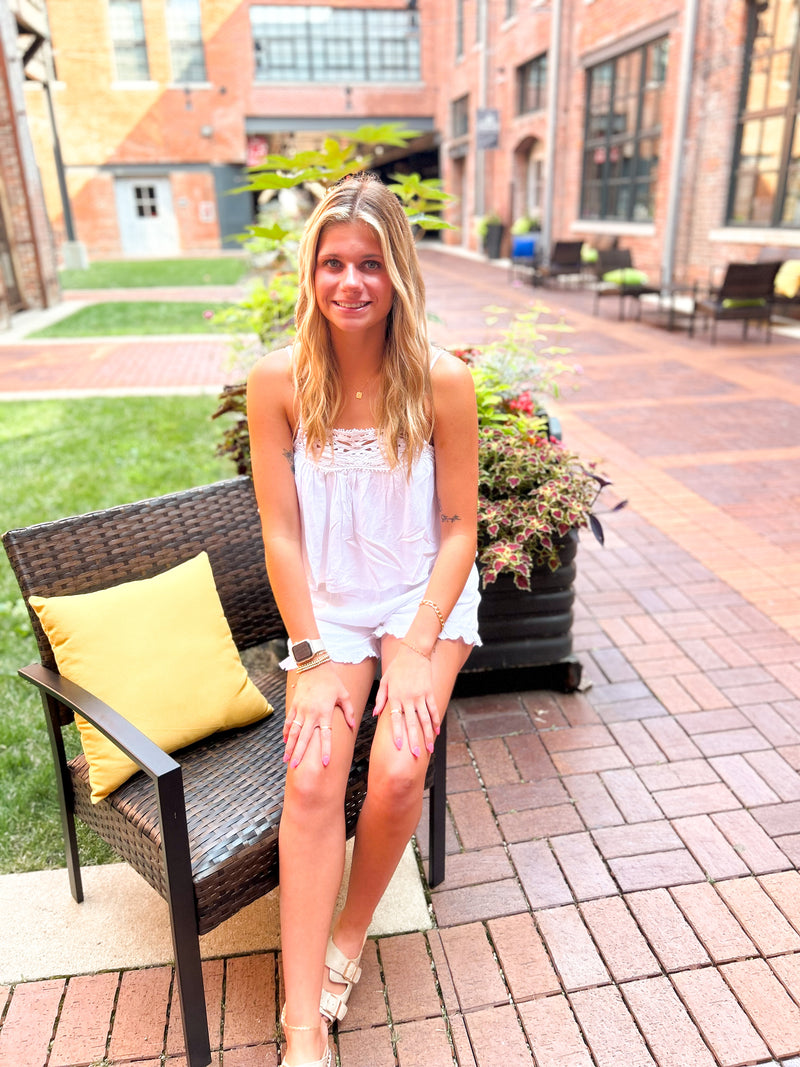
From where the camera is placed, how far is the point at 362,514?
195 cm

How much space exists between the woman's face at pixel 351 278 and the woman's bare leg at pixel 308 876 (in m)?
0.96

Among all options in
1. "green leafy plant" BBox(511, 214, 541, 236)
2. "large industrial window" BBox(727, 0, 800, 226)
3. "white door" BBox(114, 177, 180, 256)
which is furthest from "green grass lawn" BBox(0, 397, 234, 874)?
"white door" BBox(114, 177, 180, 256)

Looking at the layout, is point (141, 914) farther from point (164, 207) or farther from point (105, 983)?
point (164, 207)

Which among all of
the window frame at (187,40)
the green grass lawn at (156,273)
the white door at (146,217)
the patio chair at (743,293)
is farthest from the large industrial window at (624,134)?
the white door at (146,217)

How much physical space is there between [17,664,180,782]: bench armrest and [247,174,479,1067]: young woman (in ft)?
0.95

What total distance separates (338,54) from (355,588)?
2997cm

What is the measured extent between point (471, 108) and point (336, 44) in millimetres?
6811

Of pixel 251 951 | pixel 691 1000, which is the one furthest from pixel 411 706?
pixel 691 1000

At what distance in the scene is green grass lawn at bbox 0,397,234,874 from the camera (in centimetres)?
227

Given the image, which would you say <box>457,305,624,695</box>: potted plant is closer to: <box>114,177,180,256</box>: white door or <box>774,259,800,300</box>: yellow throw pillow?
<box>774,259,800,300</box>: yellow throw pillow

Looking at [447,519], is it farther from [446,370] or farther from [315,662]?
[315,662]

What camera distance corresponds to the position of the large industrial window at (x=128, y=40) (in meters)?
24.2

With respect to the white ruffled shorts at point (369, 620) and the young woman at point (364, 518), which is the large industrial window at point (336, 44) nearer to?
the young woman at point (364, 518)

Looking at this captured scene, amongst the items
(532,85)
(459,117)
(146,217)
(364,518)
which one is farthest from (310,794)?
(146,217)
